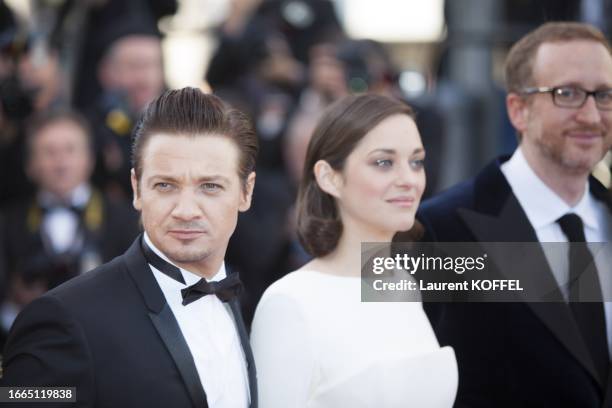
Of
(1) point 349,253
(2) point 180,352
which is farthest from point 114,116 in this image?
(2) point 180,352

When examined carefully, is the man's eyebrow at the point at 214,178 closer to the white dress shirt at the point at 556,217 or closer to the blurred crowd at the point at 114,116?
the white dress shirt at the point at 556,217

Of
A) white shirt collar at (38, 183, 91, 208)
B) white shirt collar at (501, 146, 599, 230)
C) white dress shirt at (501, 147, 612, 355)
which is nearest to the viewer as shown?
white dress shirt at (501, 147, 612, 355)

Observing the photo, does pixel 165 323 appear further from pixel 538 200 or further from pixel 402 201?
pixel 538 200

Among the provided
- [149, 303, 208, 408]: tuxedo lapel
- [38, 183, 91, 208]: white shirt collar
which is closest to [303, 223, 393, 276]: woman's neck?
[149, 303, 208, 408]: tuxedo lapel

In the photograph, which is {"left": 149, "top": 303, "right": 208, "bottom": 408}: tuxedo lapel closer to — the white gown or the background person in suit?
the white gown

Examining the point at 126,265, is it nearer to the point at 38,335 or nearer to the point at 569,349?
the point at 38,335

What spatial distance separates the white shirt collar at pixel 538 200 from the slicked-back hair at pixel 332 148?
56 centimetres

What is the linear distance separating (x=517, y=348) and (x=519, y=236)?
0.41 m

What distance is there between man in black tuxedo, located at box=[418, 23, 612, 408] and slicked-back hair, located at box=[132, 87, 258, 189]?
1004mm

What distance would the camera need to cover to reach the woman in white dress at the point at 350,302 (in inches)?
137

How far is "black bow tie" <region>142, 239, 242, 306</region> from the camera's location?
3.25m

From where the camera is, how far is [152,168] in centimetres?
326

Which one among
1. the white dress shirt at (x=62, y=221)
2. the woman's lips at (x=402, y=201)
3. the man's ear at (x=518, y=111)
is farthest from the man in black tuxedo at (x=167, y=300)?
the white dress shirt at (x=62, y=221)

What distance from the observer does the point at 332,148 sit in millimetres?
3793
